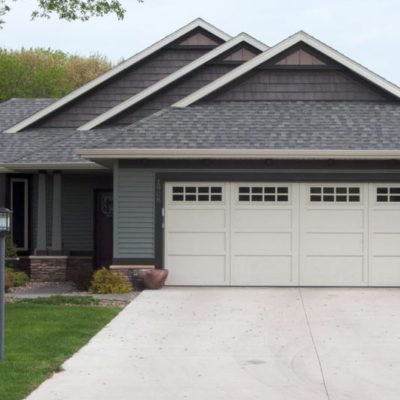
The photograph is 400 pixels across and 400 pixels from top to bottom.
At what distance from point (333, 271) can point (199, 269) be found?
269 centimetres

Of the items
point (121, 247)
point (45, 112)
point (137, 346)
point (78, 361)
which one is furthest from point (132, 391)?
point (45, 112)

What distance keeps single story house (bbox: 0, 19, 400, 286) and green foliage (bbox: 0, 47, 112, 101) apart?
32.4 m

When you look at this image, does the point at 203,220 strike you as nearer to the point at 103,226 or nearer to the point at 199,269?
the point at 199,269

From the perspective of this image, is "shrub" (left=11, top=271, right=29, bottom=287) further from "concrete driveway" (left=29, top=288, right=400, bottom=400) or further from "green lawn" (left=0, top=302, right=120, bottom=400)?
"concrete driveway" (left=29, top=288, right=400, bottom=400)

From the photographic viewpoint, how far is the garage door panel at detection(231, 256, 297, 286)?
1781cm

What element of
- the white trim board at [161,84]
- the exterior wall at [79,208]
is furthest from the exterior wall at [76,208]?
the white trim board at [161,84]

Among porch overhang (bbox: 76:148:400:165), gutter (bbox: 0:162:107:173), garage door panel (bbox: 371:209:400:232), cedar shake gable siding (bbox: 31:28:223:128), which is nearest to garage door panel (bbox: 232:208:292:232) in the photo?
porch overhang (bbox: 76:148:400:165)

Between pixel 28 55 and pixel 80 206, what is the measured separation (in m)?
38.9

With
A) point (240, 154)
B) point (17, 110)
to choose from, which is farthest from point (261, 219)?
point (17, 110)

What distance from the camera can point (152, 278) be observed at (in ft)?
57.0

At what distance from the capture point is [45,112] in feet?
74.3

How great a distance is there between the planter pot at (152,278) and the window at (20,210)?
510cm

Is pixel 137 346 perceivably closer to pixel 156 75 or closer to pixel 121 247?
pixel 121 247

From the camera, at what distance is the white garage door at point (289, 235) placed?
58.3 ft
